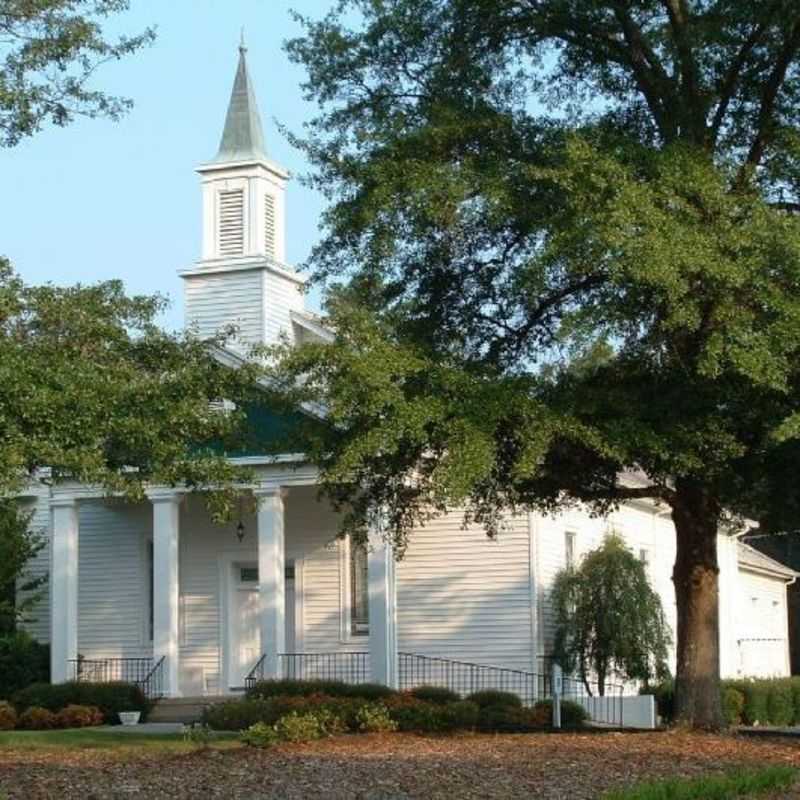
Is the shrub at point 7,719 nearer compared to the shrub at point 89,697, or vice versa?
the shrub at point 7,719

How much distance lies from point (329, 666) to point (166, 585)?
368 cm

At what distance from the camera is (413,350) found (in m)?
19.7

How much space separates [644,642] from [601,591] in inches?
50.9

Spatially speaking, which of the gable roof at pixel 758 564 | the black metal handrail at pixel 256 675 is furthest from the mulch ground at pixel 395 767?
the gable roof at pixel 758 564

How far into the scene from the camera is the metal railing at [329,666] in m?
31.6

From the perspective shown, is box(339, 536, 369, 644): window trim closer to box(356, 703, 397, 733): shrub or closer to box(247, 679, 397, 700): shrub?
box(247, 679, 397, 700): shrub

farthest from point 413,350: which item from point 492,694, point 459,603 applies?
point 459,603

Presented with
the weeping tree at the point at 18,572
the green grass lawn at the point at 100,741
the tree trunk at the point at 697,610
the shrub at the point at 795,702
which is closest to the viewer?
the green grass lawn at the point at 100,741

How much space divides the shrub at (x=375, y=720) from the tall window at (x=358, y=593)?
8.55 metres

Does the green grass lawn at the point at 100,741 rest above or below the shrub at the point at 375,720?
below

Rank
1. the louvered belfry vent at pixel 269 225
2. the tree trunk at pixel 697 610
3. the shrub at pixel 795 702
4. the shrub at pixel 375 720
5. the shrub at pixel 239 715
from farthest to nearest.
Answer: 1. the shrub at pixel 795 702
2. the louvered belfry vent at pixel 269 225
3. the shrub at pixel 239 715
4. the shrub at pixel 375 720
5. the tree trunk at pixel 697 610

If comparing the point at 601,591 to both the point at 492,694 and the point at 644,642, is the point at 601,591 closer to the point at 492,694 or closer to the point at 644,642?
the point at 644,642

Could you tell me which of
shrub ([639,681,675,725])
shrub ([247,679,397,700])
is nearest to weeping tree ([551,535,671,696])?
shrub ([639,681,675,725])

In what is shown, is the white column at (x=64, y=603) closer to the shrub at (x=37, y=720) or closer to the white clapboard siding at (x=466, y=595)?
the shrub at (x=37, y=720)
